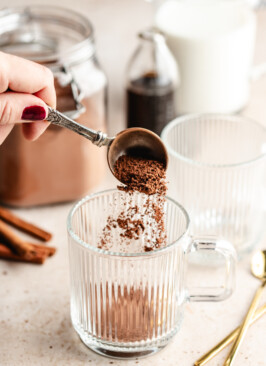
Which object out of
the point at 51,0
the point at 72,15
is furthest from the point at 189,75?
the point at 51,0

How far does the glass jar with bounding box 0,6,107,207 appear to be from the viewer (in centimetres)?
106

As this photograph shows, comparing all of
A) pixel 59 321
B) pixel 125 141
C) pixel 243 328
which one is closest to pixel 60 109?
pixel 125 141

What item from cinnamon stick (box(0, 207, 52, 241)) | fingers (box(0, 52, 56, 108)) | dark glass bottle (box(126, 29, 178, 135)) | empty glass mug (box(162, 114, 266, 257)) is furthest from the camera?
dark glass bottle (box(126, 29, 178, 135))

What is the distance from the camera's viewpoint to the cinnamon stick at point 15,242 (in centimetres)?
103

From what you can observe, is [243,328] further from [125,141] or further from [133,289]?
[125,141]

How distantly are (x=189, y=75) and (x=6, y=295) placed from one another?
2.04 feet

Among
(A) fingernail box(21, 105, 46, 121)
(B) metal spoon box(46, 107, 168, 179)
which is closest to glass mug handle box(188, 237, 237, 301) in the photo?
(B) metal spoon box(46, 107, 168, 179)

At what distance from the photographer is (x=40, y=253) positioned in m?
1.04

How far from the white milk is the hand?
53cm

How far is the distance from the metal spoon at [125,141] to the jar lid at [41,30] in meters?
0.29

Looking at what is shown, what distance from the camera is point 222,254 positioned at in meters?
0.83

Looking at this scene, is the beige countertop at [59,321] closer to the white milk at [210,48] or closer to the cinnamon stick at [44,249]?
the cinnamon stick at [44,249]

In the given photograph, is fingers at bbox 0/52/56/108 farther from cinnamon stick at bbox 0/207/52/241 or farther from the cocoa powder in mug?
cinnamon stick at bbox 0/207/52/241

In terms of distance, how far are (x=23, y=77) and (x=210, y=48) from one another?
0.60m
